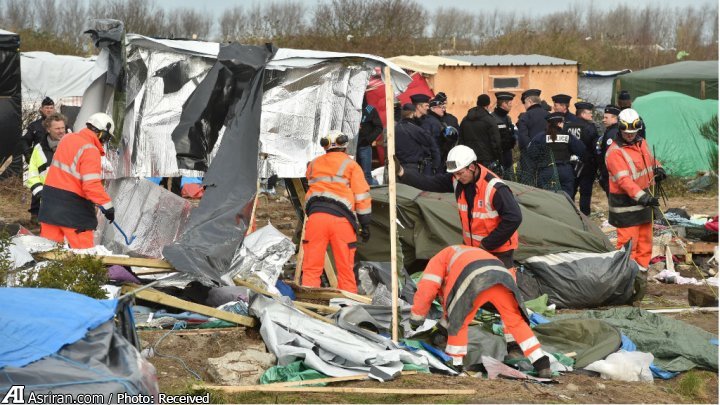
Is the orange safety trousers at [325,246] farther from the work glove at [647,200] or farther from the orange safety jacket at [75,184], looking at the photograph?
the work glove at [647,200]

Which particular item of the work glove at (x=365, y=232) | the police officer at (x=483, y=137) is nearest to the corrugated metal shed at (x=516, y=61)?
the police officer at (x=483, y=137)

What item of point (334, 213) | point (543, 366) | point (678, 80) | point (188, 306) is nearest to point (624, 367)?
point (543, 366)

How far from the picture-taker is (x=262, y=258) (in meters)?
9.86

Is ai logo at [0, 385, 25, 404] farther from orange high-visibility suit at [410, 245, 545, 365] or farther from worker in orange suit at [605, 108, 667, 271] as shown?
worker in orange suit at [605, 108, 667, 271]

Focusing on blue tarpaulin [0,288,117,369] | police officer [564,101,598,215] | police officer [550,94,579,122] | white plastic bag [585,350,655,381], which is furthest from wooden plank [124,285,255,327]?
police officer [550,94,579,122]

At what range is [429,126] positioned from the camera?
14320 mm

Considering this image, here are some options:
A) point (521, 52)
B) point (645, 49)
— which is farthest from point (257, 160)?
point (645, 49)

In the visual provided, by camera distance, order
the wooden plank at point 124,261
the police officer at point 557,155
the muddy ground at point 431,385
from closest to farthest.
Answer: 1. the muddy ground at point 431,385
2. the wooden plank at point 124,261
3. the police officer at point 557,155

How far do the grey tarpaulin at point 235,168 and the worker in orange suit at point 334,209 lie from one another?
2.04 ft

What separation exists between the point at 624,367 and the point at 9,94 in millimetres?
12866

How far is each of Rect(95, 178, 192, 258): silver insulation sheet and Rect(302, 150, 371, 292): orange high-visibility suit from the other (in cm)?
134

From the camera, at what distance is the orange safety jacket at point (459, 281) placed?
7.54 meters

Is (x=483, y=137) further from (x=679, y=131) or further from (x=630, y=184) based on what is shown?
(x=679, y=131)

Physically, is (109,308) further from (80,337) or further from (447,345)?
(447,345)
